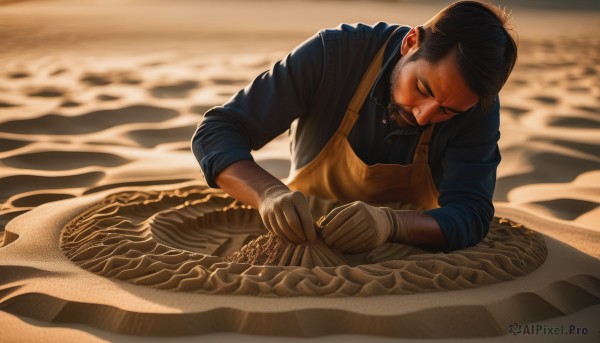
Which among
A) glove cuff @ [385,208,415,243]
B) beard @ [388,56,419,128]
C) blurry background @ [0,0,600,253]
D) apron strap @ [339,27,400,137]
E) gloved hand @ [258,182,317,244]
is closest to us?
gloved hand @ [258,182,317,244]

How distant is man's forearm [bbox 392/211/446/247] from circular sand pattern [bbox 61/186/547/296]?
0.13 ft

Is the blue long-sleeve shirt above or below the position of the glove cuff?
above

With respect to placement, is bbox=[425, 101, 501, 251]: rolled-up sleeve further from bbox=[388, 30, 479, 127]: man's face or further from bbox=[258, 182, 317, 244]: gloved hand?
bbox=[258, 182, 317, 244]: gloved hand

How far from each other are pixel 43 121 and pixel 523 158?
2601 mm

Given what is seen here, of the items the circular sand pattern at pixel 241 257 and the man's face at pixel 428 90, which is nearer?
the circular sand pattern at pixel 241 257

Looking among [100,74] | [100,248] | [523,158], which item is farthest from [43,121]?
[523,158]

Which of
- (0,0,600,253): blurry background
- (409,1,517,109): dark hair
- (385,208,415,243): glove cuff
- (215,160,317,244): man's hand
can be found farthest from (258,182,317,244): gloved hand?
(0,0,600,253): blurry background

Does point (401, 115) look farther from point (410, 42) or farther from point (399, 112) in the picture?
point (410, 42)

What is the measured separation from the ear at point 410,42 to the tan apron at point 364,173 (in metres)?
0.15

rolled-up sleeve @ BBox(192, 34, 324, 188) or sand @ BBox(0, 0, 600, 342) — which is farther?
rolled-up sleeve @ BBox(192, 34, 324, 188)

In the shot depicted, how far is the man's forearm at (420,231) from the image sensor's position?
79.3 inches

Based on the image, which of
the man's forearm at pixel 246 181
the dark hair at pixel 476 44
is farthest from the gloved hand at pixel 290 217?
the dark hair at pixel 476 44

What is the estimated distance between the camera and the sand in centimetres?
162

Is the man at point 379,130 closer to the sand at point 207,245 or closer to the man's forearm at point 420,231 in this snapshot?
the man's forearm at point 420,231
